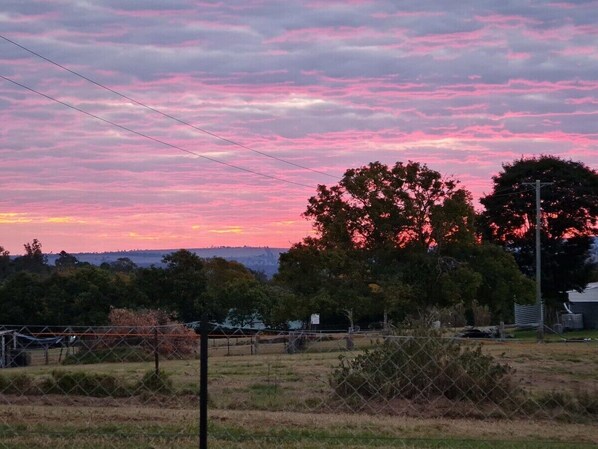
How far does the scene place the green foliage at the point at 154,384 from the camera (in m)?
15.6

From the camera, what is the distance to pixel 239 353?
32.1 metres

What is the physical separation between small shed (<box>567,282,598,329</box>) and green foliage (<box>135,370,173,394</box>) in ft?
121

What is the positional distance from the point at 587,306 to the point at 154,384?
38.6m

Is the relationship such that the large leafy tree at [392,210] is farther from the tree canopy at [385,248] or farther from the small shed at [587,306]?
the small shed at [587,306]

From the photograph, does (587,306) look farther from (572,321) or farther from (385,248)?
(385,248)

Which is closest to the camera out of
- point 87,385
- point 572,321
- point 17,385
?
point 87,385

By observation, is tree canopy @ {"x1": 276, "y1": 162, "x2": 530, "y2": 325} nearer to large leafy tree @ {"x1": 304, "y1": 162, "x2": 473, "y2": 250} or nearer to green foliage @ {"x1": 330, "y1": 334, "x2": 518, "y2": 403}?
large leafy tree @ {"x1": 304, "y1": 162, "x2": 473, "y2": 250}

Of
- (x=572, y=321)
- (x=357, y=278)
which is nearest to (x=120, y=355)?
(x=357, y=278)

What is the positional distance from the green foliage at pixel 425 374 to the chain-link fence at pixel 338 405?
0.02 metres

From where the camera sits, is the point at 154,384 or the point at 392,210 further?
the point at 392,210

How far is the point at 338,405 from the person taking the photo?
1457 cm

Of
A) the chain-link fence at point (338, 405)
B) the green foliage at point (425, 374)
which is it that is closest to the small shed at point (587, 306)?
the chain-link fence at point (338, 405)

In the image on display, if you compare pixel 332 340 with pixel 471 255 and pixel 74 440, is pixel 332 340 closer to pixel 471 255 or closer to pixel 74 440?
pixel 471 255

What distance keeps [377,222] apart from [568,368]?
67.1 ft
